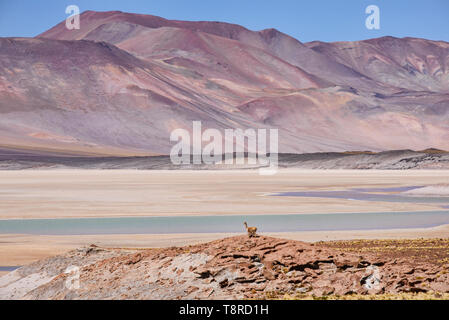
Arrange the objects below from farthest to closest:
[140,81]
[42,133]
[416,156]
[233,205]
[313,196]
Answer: [140,81] < [42,133] < [416,156] < [313,196] < [233,205]

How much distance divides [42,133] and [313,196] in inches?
3904

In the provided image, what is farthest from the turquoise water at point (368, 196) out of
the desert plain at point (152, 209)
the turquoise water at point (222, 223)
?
the turquoise water at point (222, 223)

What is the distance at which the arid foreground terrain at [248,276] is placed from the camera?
10312mm

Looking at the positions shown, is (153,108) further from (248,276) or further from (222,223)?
(248,276)

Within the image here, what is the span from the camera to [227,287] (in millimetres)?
10375

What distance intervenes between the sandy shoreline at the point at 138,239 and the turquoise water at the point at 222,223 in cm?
113

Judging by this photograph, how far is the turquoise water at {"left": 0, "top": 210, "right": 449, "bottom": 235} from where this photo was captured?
2184cm

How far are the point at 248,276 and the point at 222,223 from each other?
527 inches

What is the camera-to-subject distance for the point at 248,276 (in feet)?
34.6

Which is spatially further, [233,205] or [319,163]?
[319,163]

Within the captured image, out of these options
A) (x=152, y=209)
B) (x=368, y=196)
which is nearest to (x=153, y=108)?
(x=368, y=196)
